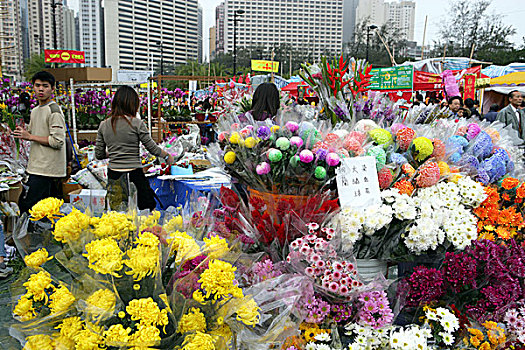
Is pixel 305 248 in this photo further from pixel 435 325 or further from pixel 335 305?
pixel 435 325

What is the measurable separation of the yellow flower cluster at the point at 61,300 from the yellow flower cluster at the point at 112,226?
18 centimetres

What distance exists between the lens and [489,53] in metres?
28.8

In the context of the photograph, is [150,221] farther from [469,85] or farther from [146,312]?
[469,85]

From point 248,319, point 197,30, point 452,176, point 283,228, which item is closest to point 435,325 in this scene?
point 283,228

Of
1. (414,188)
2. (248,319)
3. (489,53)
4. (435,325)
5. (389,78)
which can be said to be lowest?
(435,325)

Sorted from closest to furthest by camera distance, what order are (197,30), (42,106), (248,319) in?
(248,319) < (42,106) < (197,30)

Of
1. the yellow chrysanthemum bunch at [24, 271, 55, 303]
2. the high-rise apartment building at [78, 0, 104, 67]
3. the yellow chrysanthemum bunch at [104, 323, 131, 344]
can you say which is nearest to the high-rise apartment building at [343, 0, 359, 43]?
the high-rise apartment building at [78, 0, 104, 67]

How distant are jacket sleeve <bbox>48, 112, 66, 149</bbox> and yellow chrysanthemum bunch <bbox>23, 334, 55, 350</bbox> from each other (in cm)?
300

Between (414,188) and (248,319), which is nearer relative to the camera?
(248,319)

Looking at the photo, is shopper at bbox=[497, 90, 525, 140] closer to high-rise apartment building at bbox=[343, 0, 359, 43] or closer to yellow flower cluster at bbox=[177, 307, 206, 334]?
yellow flower cluster at bbox=[177, 307, 206, 334]

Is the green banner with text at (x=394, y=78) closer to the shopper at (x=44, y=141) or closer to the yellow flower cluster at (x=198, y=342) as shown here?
the shopper at (x=44, y=141)

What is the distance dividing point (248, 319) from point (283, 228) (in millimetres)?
616

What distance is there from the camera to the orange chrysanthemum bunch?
2.21 m

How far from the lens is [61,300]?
3.95ft
